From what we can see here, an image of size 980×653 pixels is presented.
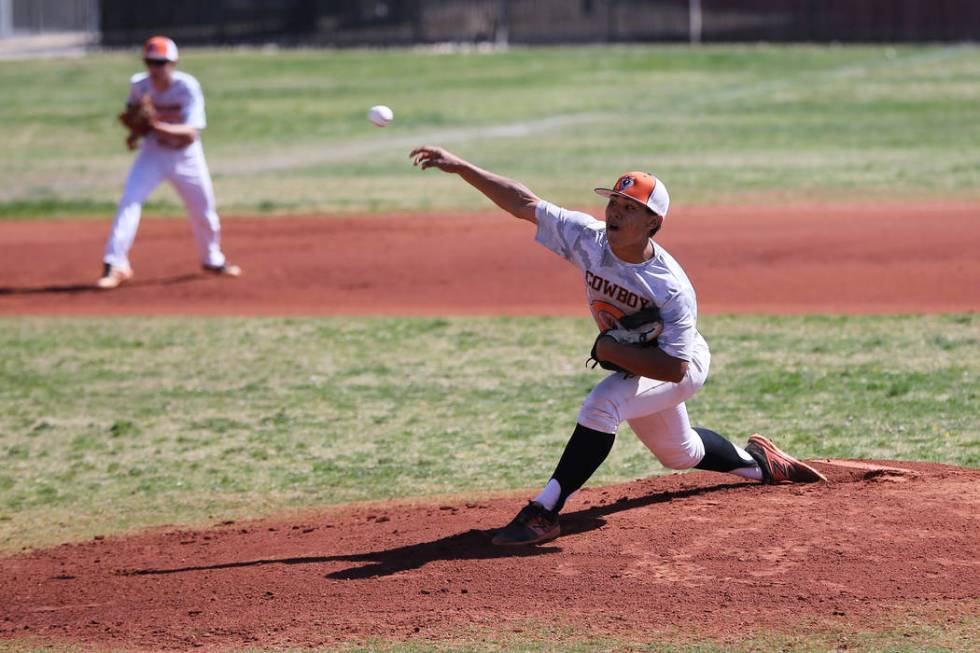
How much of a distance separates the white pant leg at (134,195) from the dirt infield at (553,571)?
6389mm

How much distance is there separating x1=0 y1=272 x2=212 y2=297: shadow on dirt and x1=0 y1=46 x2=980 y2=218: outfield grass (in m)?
4.06

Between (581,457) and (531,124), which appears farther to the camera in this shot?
(531,124)

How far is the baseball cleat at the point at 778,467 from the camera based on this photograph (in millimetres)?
6758

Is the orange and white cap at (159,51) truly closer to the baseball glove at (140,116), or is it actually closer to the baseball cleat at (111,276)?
the baseball glove at (140,116)

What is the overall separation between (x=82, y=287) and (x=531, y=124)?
41.5ft

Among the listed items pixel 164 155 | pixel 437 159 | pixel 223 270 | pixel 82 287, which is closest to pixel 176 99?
pixel 164 155

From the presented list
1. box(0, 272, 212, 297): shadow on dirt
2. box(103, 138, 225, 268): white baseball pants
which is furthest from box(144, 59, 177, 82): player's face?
box(0, 272, 212, 297): shadow on dirt

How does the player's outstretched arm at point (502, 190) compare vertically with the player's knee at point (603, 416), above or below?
above

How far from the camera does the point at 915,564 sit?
569 cm

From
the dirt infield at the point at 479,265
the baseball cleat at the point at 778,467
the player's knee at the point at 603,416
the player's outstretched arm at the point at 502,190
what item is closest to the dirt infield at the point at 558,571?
the baseball cleat at the point at 778,467

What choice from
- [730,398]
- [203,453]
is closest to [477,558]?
[203,453]

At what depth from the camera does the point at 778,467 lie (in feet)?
22.2

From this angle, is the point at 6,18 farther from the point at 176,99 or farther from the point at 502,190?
the point at 502,190

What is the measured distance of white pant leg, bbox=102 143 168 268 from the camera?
41.4 ft
